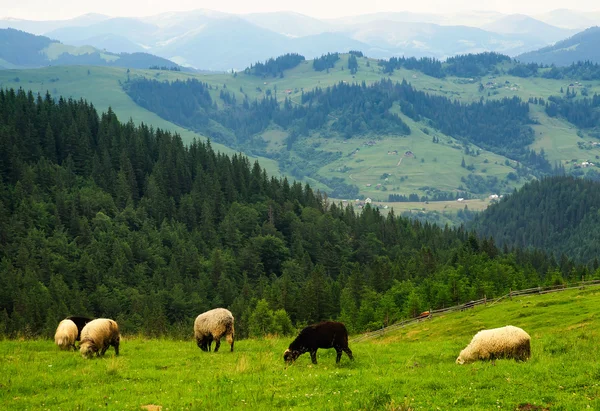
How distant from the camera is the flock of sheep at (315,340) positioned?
29.8 m

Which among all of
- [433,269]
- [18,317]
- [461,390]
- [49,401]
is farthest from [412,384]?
[433,269]

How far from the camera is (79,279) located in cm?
15888

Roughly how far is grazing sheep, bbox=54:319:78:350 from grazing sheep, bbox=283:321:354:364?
13.4m

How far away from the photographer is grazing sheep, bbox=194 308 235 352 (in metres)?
36.2

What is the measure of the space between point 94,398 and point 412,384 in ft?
41.6

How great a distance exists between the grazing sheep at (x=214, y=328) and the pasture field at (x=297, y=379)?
3.42 feet

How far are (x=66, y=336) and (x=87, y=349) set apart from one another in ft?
12.1

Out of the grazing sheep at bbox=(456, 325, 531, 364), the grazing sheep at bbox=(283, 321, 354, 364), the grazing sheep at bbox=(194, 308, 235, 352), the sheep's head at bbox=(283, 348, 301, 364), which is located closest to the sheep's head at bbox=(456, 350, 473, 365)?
the grazing sheep at bbox=(456, 325, 531, 364)

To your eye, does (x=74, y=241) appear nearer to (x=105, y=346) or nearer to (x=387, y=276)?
(x=387, y=276)

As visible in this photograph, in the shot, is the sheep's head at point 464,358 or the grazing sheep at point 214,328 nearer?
the sheep's head at point 464,358

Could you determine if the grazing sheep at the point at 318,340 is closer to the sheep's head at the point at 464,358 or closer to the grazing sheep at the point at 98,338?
the sheep's head at the point at 464,358

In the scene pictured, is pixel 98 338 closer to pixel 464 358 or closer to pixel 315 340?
pixel 315 340

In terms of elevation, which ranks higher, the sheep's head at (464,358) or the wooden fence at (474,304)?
the sheep's head at (464,358)

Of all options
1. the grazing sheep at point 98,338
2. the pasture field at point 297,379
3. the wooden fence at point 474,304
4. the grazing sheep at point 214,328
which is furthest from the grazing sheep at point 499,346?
the wooden fence at point 474,304
